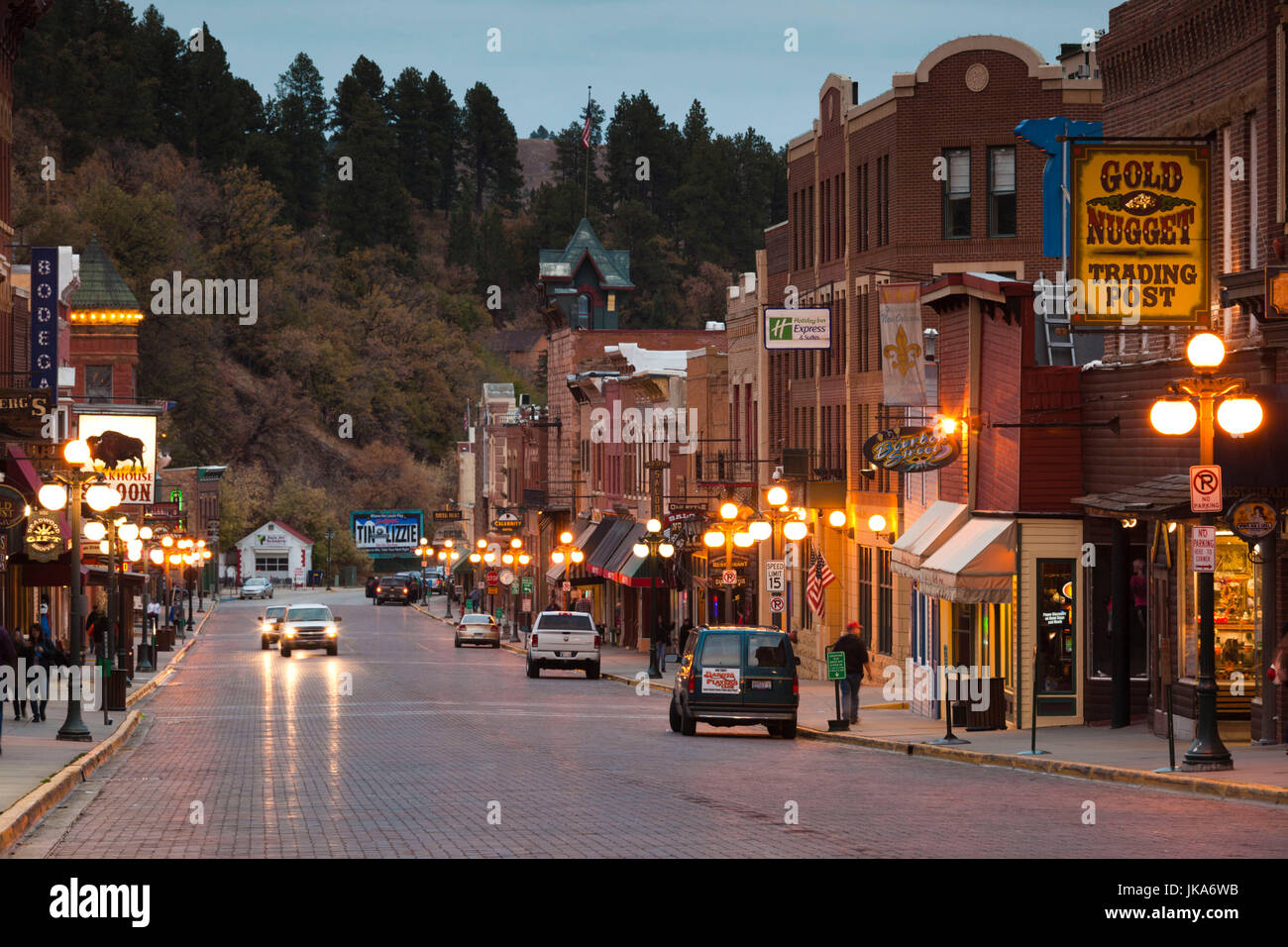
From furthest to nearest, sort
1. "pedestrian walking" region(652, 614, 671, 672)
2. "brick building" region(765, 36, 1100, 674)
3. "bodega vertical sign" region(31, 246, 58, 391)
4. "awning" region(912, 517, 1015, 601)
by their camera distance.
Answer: "pedestrian walking" region(652, 614, 671, 672)
"bodega vertical sign" region(31, 246, 58, 391)
"brick building" region(765, 36, 1100, 674)
"awning" region(912, 517, 1015, 601)

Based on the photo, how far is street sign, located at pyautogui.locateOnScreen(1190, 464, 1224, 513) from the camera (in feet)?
66.9

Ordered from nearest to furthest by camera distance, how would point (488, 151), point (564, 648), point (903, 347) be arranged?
point (903, 347) < point (564, 648) < point (488, 151)

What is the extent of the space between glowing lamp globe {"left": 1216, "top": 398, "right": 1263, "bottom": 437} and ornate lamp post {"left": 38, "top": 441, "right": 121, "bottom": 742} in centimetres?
1533

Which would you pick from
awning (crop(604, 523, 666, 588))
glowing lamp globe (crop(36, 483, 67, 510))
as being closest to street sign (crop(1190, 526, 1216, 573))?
glowing lamp globe (crop(36, 483, 67, 510))

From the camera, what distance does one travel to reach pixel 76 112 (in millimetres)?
141625

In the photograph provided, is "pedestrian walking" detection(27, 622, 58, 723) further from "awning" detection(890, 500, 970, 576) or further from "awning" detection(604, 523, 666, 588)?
"awning" detection(604, 523, 666, 588)

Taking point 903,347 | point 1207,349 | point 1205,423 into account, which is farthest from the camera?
point 903,347

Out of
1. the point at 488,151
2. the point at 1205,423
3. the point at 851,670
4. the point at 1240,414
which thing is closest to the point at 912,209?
the point at 851,670

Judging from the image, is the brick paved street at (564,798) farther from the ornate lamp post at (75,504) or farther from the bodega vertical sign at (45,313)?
the bodega vertical sign at (45,313)

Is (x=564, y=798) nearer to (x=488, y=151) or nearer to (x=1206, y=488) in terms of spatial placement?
(x=1206, y=488)

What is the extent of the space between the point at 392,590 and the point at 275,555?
100.0 ft

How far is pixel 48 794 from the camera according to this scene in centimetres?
1897

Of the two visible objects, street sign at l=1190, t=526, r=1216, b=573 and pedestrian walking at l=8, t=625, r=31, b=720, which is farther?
pedestrian walking at l=8, t=625, r=31, b=720
